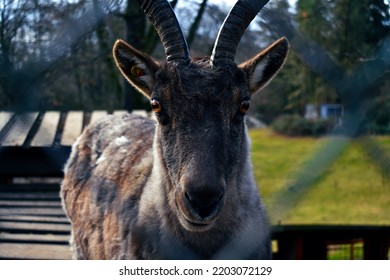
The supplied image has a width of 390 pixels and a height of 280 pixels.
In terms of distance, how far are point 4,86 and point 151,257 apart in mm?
1202

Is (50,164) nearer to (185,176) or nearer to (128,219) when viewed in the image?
(128,219)

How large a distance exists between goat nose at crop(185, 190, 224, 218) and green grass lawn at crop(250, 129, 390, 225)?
A: 17.3ft

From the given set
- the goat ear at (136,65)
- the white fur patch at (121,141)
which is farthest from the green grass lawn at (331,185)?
the goat ear at (136,65)

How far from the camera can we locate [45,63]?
117 inches

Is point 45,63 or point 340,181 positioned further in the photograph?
point 340,181

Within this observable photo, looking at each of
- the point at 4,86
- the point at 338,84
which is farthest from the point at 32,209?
the point at 338,84

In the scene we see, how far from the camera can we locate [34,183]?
5.46 meters

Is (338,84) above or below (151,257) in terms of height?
above

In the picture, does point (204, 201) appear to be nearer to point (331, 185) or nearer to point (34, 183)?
point (34, 183)

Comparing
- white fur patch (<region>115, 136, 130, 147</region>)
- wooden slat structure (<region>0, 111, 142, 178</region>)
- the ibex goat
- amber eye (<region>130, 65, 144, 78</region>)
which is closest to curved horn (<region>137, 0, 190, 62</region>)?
the ibex goat

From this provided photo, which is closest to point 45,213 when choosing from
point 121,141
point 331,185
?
point 121,141

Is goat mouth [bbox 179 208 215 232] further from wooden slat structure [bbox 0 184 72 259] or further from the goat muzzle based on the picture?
wooden slat structure [bbox 0 184 72 259]

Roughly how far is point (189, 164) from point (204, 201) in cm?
18

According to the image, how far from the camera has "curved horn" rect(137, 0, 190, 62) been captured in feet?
8.70
